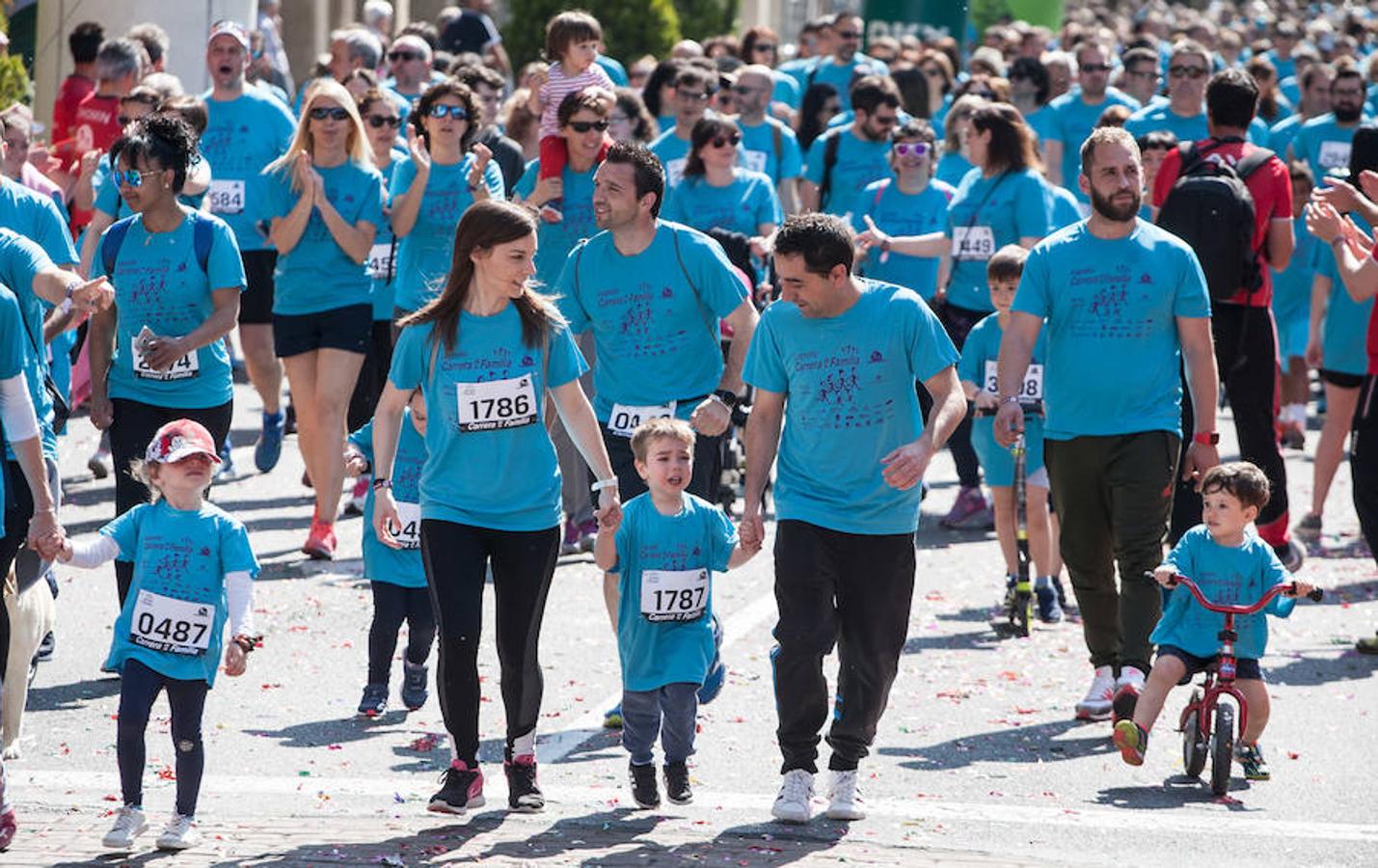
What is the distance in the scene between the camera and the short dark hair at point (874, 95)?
46.3ft

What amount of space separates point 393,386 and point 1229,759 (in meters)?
2.91

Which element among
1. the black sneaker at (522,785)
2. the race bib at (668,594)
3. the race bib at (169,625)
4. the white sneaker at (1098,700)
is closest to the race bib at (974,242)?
the white sneaker at (1098,700)

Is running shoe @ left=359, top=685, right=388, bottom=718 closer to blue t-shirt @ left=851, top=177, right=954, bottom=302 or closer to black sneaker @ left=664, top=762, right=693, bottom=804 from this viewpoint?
black sneaker @ left=664, top=762, right=693, bottom=804

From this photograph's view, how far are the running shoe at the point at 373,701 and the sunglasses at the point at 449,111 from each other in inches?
148

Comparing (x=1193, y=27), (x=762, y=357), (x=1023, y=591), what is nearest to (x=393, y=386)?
(x=762, y=357)

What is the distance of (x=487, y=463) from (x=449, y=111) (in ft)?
15.3

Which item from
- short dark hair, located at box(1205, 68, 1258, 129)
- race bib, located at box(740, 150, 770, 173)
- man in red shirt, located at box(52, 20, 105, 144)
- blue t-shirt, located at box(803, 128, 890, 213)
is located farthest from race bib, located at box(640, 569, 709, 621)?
man in red shirt, located at box(52, 20, 105, 144)

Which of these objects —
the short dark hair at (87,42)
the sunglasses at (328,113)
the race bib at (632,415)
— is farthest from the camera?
the short dark hair at (87,42)

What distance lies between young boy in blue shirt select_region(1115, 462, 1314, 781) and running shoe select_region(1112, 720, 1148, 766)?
0.04 ft

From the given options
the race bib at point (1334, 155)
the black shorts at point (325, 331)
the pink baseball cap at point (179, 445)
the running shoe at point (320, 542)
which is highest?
the race bib at point (1334, 155)

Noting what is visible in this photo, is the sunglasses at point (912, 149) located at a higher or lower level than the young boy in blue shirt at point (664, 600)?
higher

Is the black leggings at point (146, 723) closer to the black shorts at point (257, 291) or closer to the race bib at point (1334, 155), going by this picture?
the black shorts at point (257, 291)

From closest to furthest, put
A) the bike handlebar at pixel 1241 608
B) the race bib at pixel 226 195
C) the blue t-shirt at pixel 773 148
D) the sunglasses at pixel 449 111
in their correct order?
the bike handlebar at pixel 1241 608
the sunglasses at pixel 449 111
the race bib at pixel 226 195
the blue t-shirt at pixel 773 148

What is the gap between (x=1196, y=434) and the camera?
8.35m
